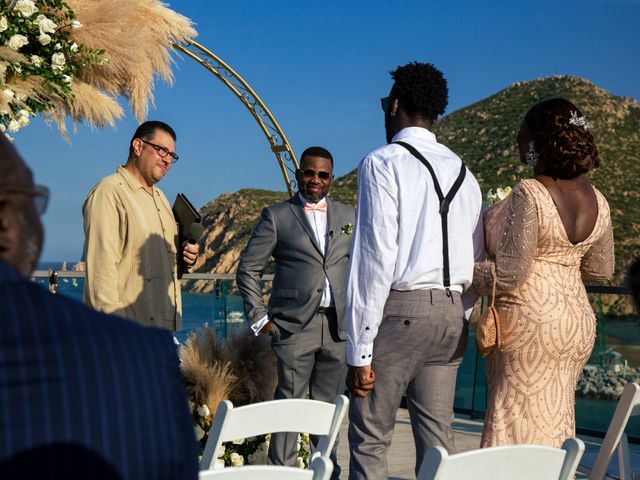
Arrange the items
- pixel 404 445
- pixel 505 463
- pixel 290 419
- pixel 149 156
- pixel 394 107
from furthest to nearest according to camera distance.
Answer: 1. pixel 404 445
2. pixel 149 156
3. pixel 394 107
4. pixel 290 419
5. pixel 505 463

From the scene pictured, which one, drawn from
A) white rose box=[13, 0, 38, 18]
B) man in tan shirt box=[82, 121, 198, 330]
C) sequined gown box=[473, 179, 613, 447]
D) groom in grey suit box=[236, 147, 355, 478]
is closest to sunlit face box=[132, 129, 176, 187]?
man in tan shirt box=[82, 121, 198, 330]

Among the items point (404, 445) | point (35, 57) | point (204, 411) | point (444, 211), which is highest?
point (35, 57)

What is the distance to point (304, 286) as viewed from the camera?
4.66 meters

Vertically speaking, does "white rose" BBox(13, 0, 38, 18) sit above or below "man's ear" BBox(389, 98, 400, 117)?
above

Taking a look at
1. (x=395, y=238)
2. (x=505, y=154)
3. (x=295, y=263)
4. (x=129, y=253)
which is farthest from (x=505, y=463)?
(x=505, y=154)

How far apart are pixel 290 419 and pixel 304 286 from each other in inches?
69.3

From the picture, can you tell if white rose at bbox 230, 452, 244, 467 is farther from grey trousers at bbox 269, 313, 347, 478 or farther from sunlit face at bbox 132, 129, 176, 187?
sunlit face at bbox 132, 129, 176, 187

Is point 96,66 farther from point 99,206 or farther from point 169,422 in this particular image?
point 169,422

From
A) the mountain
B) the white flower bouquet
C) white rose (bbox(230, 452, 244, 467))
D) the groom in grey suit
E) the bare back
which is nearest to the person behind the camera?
the bare back

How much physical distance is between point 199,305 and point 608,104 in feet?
231

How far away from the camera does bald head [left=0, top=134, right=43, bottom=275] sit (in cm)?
96

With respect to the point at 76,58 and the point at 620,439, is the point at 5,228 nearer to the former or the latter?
the point at 620,439

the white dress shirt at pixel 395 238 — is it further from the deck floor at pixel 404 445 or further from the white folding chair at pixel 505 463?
the deck floor at pixel 404 445

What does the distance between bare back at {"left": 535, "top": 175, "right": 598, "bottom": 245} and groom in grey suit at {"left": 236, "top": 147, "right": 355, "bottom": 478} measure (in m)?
1.67
